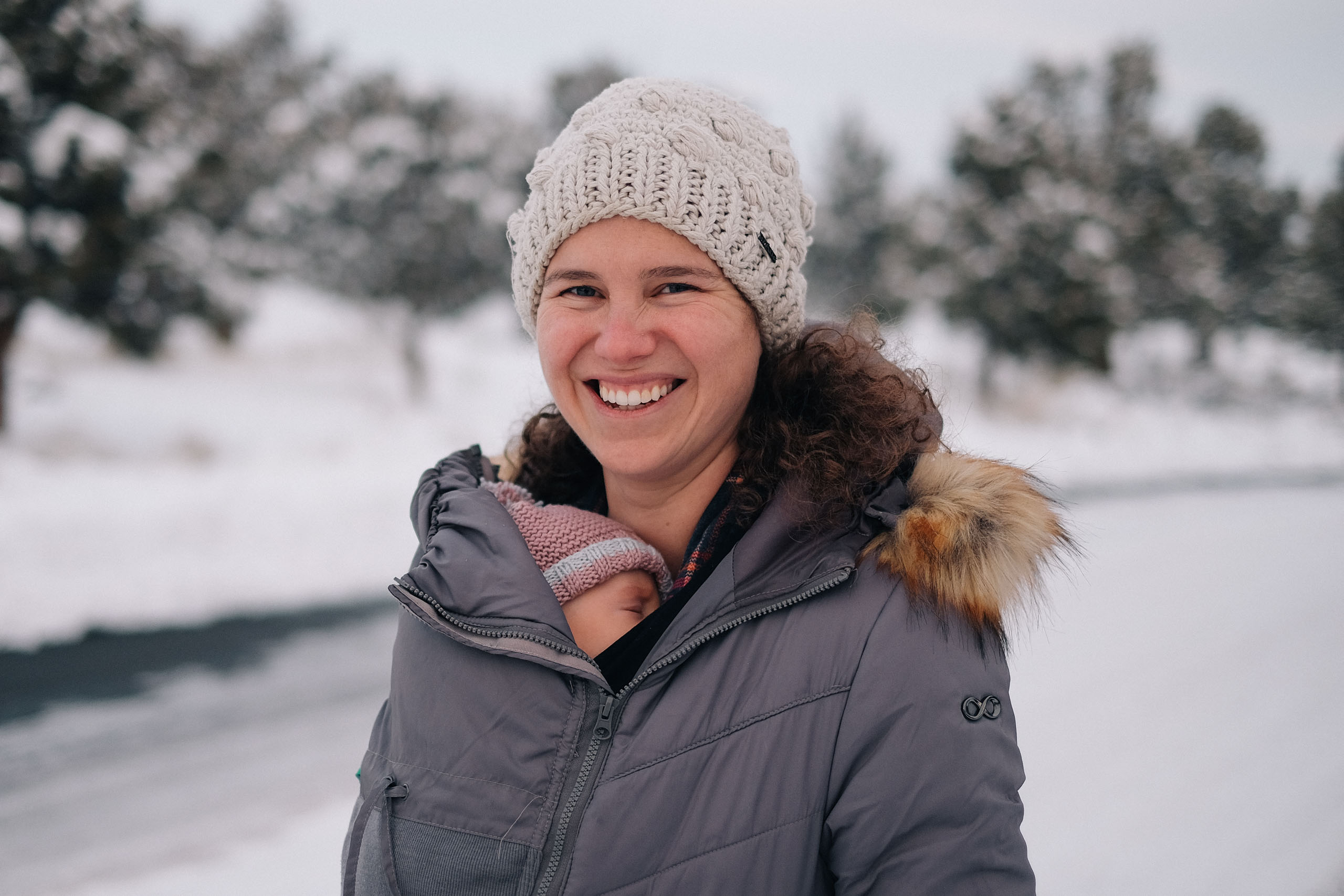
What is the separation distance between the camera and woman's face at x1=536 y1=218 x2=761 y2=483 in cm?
163

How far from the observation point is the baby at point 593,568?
1.72 m

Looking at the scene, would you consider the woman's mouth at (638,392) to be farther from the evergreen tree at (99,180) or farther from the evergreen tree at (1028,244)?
the evergreen tree at (1028,244)

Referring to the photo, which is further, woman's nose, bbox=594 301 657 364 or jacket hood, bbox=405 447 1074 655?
woman's nose, bbox=594 301 657 364

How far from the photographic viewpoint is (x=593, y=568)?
1.73 meters

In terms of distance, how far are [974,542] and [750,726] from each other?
1.65 feet

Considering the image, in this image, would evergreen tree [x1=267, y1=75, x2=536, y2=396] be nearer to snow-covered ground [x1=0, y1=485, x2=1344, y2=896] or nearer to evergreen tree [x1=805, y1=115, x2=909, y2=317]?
evergreen tree [x1=805, y1=115, x2=909, y2=317]

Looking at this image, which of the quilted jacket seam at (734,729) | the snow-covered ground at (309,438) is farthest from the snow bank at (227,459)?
the quilted jacket seam at (734,729)

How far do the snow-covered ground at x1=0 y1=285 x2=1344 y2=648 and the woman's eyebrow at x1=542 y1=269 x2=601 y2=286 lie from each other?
86 cm

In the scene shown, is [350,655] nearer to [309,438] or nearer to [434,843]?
[434,843]

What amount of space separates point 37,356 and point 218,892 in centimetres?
1715

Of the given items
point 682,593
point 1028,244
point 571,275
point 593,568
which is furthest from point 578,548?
point 1028,244

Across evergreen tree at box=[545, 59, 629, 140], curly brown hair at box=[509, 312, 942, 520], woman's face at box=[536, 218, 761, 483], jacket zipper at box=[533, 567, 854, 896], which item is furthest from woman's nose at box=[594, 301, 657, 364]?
evergreen tree at box=[545, 59, 629, 140]

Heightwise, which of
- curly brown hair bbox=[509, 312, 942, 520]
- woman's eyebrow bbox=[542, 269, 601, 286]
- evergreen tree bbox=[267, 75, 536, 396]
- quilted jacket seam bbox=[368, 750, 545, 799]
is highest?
evergreen tree bbox=[267, 75, 536, 396]

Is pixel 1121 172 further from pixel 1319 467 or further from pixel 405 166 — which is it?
pixel 405 166
